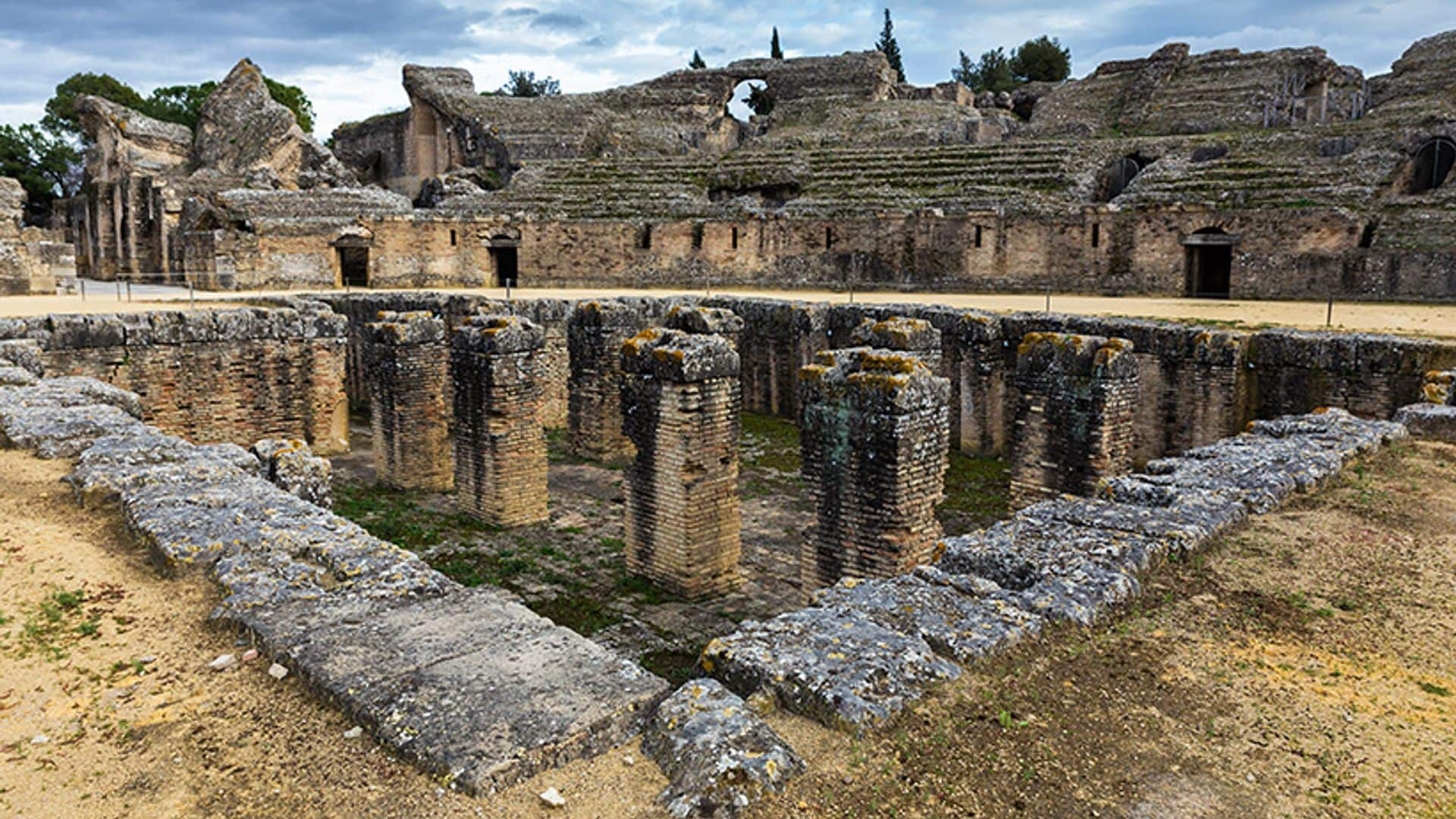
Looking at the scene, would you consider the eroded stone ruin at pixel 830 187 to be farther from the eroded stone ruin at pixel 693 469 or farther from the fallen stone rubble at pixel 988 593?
the fallen stone rubble at pixel 988 593

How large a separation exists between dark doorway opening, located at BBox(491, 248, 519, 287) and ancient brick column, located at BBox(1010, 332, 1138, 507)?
20.1 meters

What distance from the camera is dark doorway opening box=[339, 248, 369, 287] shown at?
2617 centimetres

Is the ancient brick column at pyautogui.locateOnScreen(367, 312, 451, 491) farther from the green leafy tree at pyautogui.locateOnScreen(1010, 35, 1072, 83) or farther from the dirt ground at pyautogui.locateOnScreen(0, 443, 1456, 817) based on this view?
the green leafy tree at pyautogui.locateOnScreen(1010, 35, 1072, 83)

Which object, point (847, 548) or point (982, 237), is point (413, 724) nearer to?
point (847, 548)

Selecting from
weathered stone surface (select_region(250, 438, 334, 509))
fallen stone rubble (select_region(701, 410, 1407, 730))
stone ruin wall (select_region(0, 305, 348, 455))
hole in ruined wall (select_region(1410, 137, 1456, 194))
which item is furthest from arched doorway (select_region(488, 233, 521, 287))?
fallen stone rubble (select_region(701, 410, 1407, 730))

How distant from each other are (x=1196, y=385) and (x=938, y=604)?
8.23 m

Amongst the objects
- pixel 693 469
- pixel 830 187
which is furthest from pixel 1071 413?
pixel 830 187

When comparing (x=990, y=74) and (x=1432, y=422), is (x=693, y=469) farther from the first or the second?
(x=990, y=74)

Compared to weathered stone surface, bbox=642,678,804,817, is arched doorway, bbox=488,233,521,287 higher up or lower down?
higher up

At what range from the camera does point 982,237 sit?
2281 cm

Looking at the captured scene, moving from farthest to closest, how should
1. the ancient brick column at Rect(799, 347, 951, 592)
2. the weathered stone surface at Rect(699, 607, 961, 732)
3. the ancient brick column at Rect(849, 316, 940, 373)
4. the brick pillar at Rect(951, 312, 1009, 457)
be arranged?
the brick pillar at Rect(951, 312, 1009, 457) < the ancient brick column at Rect(849, 316, 940, 373) < the ancient brick column at Rect(799, 347, 951, 592) < the weathered stone surface at Rect(699, 607, 961, 732)

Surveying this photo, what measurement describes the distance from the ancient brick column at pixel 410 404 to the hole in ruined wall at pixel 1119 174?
739 inches

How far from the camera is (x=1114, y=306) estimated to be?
17406 millimetres

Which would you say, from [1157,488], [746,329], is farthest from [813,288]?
[1157,488]
